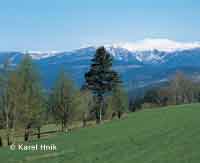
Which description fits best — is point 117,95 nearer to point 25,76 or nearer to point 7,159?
point 25,76

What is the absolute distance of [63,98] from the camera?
66.6 meters

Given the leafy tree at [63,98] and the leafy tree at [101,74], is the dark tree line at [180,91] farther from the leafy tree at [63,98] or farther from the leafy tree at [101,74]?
the leafy tree at [63,98]

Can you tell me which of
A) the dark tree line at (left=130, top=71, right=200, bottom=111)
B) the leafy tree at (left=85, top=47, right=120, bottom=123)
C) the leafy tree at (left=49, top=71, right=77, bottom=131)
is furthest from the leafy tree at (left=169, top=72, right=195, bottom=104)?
the leafy tree at (left=49, top=71, right=77, bottom=131)

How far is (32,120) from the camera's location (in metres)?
54.3

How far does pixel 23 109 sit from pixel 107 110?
5246 centimetres

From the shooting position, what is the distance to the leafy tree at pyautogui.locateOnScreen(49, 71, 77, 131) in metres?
66.4

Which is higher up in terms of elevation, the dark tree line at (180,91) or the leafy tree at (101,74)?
the leafy tree at (101,74)

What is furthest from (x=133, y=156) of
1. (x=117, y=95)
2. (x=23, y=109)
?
(x=117, y=95)

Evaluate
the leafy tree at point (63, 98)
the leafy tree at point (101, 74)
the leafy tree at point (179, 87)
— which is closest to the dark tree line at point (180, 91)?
the leafy tree at point (179, 87)

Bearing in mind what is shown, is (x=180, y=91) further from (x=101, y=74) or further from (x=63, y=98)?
(x=63, y=98)

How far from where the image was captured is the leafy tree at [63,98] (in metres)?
66.4

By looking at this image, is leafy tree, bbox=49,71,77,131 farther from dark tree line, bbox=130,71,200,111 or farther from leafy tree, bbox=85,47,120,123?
dark tree line, bbox=130,71,200,111

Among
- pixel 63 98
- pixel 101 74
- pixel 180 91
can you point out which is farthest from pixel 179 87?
pixel 63 98

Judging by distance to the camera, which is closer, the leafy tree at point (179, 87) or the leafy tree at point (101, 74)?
the leafy tree at point (101, 74)
